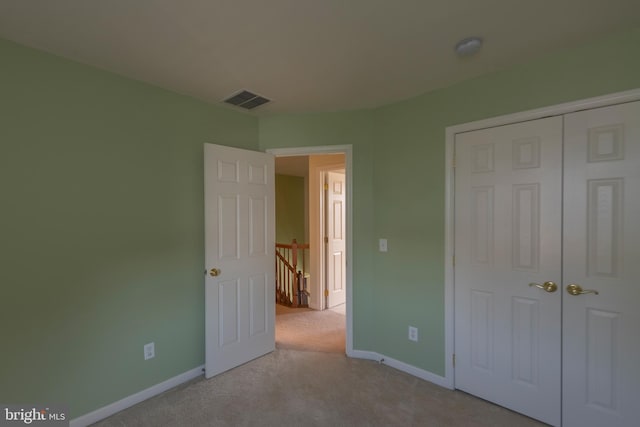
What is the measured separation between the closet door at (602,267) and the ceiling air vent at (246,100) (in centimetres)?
225

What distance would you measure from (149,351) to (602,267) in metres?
3.14

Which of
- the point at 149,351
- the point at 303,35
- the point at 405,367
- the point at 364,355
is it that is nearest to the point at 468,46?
the point at 303,35

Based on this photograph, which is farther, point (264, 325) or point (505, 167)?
point (264, 325)

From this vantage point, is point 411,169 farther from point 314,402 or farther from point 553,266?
point 314,402

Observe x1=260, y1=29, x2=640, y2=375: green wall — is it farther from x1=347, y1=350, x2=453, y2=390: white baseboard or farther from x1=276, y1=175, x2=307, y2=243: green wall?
x1=276, y1=175, x2=307, y2=243: green wall

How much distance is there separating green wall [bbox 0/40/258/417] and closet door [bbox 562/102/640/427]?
2745 millimetres

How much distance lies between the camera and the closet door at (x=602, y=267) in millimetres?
1741

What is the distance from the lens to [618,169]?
1771mm

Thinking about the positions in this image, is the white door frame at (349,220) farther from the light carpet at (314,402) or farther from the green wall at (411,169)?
the light carpet at (314,402)

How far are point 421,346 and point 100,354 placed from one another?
2450 mm

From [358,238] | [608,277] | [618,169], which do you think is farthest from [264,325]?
[618,169]

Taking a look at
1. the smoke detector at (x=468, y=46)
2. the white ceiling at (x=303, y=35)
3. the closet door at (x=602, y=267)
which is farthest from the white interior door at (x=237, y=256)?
the closet door at (x=602, y=267)

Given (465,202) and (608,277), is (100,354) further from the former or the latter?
(608,277)

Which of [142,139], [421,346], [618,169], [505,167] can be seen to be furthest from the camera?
[421,346]
